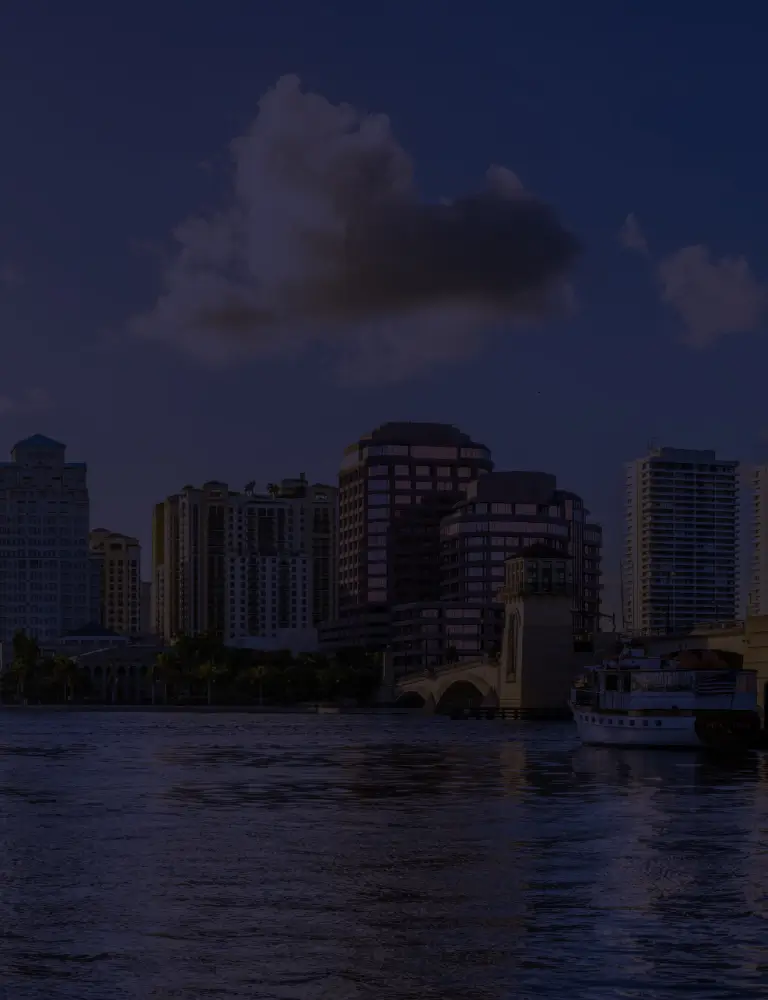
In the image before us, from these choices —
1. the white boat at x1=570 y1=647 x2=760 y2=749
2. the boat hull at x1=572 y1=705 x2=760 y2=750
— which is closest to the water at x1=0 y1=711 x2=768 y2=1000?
the boat hull at x1=572 y1=705 x2=760 y2=750

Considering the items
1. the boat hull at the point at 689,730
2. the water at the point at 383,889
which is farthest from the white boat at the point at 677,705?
the water at the point at 383,889

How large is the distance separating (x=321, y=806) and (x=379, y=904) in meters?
29.8

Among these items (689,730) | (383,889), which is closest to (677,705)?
(689,730)

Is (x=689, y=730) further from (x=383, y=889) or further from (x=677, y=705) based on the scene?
(x=383, y=889)

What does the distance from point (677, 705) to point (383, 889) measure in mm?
87499

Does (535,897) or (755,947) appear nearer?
(755,947)

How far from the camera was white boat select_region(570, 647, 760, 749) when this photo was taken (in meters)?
125

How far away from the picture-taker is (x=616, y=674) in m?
134

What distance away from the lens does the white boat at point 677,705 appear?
409ft

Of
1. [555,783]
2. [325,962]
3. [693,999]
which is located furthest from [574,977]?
[555,783]

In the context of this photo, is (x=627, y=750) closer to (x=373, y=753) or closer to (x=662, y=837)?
(x=373, y=753)

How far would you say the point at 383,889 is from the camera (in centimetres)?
4188

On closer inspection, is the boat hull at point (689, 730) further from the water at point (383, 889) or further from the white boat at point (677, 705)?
the water at point (383, 889)

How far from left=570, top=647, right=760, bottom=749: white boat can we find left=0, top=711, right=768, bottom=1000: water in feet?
130
